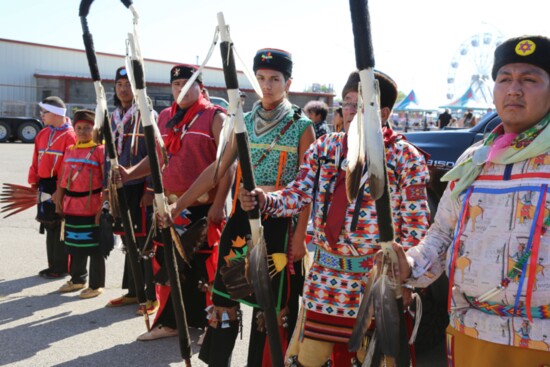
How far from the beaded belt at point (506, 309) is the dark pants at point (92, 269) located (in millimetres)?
4190

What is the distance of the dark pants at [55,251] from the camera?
5.93 meters

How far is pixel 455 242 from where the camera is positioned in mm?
2033

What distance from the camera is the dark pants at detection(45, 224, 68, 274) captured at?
5.93 m

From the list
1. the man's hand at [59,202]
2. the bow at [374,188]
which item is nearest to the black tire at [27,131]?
the man's hand at [59,202]

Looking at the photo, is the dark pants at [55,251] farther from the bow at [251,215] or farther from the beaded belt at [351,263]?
the bow at [251,215]

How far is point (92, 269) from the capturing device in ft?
18.0

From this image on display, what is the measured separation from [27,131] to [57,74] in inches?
336

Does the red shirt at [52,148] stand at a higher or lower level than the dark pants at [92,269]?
higher

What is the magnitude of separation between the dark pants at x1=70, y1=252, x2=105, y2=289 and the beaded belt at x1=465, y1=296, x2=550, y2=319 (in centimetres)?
419

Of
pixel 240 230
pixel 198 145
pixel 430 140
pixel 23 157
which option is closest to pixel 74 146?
pixel 198 145

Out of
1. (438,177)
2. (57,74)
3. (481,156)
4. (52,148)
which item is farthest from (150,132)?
(57,74)

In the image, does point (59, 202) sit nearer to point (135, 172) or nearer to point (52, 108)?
point (52, 108)

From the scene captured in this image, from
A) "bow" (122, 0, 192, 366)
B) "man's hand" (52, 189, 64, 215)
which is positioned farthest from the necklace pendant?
"man's hand" (52, 189, 64, 215)

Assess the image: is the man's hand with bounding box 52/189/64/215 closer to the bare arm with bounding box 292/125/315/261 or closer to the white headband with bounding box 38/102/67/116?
the white headband with bounding box 38/102/67/116
